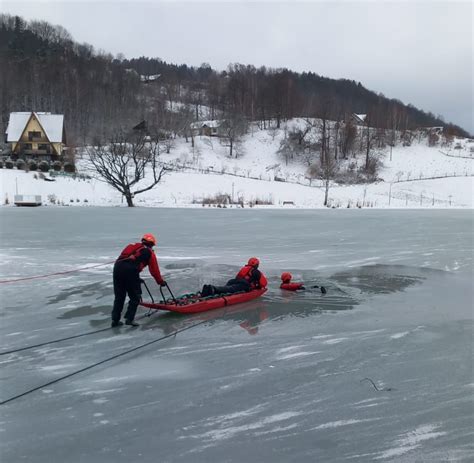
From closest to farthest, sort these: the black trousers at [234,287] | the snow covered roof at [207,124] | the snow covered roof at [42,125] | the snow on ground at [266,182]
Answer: the black trousers at [234,287] → the snow on ground at [266,182] → the snow covered roof at [42,125] → the snow covered roof at [207,124]

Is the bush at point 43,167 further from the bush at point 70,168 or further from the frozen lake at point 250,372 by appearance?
the frozen lake at point 250,372

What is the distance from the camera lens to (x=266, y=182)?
43406mm

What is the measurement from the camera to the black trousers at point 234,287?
762 centimetres

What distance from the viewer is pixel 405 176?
53875mm

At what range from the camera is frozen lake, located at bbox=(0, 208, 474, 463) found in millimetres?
3465

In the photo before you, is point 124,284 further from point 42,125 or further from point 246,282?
point 42,125

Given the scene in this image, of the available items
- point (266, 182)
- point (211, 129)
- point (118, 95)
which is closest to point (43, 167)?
point (266, 182)

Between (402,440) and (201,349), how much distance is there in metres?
2.56

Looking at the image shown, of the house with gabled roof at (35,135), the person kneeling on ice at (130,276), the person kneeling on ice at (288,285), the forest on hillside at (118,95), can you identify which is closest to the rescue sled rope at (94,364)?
the person kneeling on ice at (130,276)

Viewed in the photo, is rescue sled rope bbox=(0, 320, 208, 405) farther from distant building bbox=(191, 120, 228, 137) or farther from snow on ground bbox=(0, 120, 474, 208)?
distant building bbox=(191, 120, 228, 137)

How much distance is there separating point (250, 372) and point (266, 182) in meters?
39.2

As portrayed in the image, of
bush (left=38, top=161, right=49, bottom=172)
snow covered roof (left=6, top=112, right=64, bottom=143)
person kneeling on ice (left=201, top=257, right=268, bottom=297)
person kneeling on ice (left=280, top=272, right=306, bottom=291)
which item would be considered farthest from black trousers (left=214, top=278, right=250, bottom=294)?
snow covered roof (left=6, top=112, right=64, bottom=143)

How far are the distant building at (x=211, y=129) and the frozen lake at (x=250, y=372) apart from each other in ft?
182

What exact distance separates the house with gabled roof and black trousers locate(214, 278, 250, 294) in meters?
45.3
